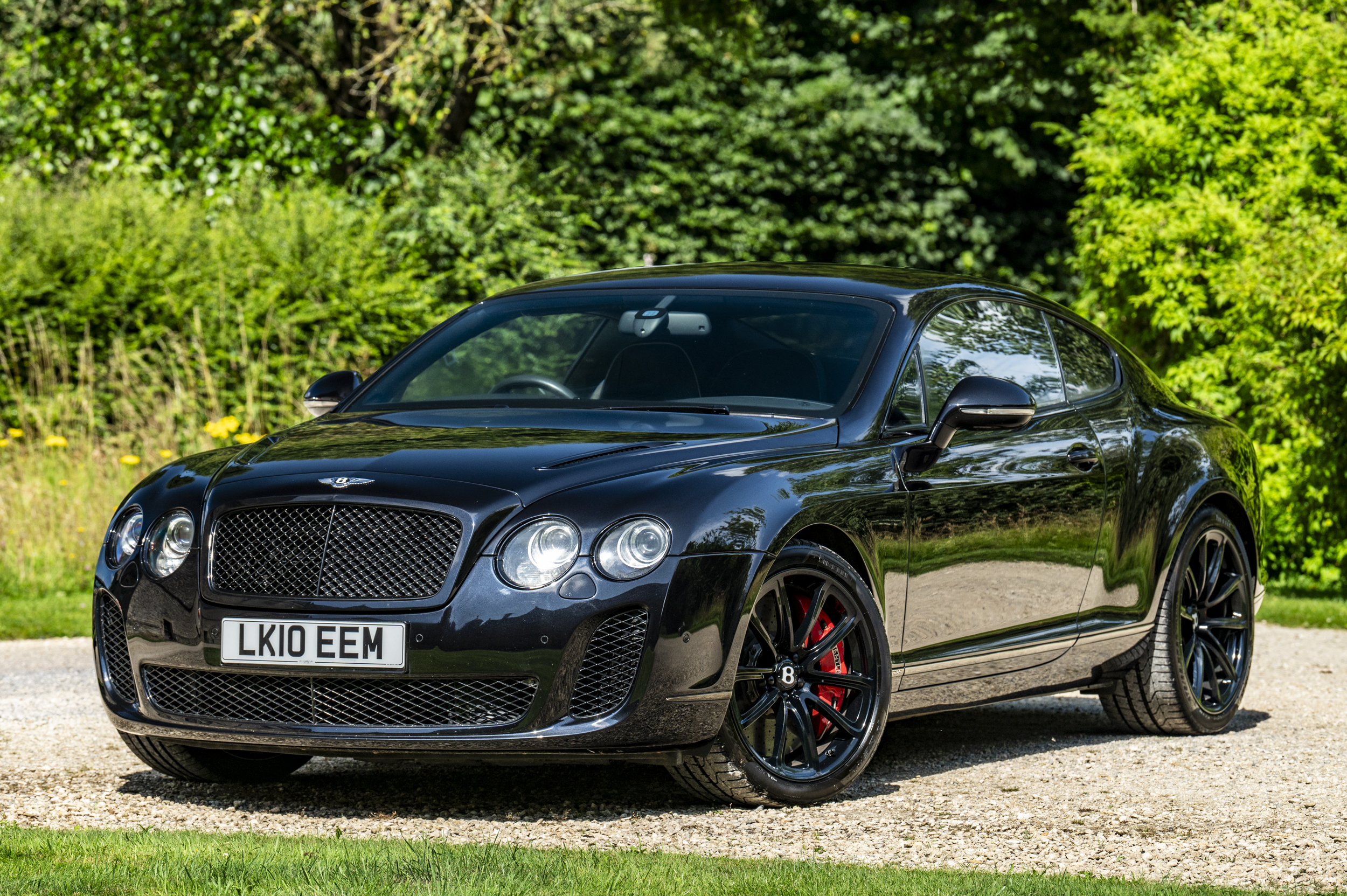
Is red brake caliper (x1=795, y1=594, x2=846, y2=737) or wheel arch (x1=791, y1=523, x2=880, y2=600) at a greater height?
wheel arch (x1=791, y1=523, x2=880, y2=600)

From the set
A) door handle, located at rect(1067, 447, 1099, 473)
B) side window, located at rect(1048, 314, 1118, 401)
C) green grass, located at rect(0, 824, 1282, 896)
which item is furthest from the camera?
side window, located at rect(1048, 314, 1118, 401)

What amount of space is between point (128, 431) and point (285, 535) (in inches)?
368

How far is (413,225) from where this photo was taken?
60.5 feet

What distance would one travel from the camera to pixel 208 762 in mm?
5629

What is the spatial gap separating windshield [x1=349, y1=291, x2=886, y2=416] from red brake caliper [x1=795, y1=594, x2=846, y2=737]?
0.67 metres

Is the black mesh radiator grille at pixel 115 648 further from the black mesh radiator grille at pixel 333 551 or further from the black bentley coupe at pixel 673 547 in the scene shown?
the black mesh radiator grille at pixel 333 551

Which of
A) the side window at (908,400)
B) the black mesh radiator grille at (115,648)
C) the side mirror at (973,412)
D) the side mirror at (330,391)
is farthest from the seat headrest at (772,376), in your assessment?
the black mesh radiator grille at (115,648)

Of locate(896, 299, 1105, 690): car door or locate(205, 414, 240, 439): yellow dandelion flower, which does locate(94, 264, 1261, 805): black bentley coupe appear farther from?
locate(205, 414, 240, 439): yellow dandelion flower

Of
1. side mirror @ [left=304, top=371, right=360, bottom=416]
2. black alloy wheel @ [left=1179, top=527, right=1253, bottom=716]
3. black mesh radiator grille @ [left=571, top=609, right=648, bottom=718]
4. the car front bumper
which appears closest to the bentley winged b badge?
the car front bumper

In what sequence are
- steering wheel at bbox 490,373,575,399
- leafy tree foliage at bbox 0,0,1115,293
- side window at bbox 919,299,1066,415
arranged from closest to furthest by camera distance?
side window at bbox 919,299,1066,415 < steering wheel at bbox 490,373,575,399 < leafy tree foliage at bbox 0,0,1115,293

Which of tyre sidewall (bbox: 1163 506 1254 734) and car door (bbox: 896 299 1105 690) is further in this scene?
tyre sidewall (bbox: 1163 506 1254 734)

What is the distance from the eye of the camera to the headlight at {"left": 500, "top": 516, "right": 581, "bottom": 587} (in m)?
4.73

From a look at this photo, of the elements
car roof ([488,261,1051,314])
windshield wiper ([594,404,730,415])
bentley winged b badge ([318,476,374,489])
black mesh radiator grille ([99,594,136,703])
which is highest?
car roof ([488,261,1051,314])

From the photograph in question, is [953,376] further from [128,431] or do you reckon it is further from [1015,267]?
[1015,267]
